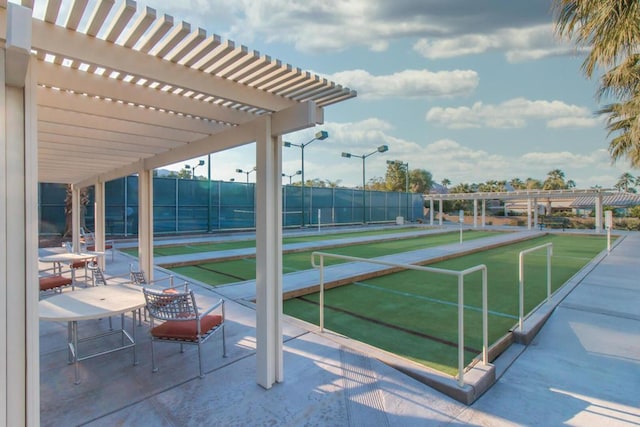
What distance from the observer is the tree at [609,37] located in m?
5.70

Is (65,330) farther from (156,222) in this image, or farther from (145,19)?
(156,222)

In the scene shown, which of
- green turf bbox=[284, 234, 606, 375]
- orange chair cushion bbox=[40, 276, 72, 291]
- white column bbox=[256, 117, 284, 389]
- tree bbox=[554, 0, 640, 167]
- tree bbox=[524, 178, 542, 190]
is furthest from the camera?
tree bbox=[524, 178, 542, 190]

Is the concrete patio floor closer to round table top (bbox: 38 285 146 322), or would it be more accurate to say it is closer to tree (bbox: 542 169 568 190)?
round table top (bbox: 38 285 146 322)

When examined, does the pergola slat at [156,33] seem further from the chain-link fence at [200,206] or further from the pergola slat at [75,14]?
the chain-link fence at [200,206]

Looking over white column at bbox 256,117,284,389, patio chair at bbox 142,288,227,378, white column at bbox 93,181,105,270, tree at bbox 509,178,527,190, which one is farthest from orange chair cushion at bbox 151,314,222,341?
tree at bbox 509,178,527,190

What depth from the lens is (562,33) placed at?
6.68 m

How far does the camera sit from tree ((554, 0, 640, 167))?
224 inches

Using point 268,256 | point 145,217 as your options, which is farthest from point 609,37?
point 145,217

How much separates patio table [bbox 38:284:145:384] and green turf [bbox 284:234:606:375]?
2393mm

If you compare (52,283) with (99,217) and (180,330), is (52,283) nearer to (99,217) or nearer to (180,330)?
(180,330)

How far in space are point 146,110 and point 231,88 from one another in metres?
1.04

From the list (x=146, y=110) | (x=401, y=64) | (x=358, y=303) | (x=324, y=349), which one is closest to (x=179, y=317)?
(x=324, y=349)

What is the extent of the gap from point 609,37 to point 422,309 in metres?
5.99

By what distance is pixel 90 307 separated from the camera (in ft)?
9.81
